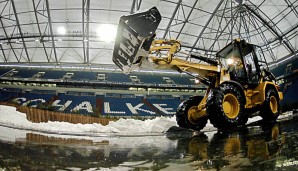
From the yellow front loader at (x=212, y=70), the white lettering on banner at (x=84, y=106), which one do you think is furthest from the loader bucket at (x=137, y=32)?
the white lettering on banner at (x=84, y=106)

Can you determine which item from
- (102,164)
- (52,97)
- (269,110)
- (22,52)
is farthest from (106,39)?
(102,164)

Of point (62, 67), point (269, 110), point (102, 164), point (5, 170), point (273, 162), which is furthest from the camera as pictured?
point (62, 67)

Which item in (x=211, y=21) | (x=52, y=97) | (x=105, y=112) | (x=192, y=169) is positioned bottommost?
(x=192, y=169)

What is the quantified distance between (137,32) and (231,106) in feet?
10.9

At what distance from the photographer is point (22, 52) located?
82.3 feet

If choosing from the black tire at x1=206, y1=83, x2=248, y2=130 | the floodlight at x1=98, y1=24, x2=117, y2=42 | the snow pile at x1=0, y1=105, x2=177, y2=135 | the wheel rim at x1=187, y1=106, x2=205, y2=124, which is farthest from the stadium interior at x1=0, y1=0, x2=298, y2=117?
the black tire at x1=206, y1=83, x2=248, y2=130

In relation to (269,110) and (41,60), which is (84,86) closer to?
(41,60)

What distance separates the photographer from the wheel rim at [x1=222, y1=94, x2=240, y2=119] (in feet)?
20.6

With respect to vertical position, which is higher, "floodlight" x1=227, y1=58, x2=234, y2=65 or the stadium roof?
the stadium roof

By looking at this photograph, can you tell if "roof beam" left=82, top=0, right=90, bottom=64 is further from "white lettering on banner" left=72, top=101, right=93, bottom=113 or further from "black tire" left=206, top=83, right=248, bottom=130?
"black tire" left=206, top=83, right=248, bottom=130

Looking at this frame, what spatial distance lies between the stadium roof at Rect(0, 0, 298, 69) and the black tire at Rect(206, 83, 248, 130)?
1407 centimetres

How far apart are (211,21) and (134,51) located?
61.4ft

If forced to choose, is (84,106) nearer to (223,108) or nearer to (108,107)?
(108,107)

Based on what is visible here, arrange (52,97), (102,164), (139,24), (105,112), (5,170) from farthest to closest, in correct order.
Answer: (52,97)
(105,112)
(139,24)
(102,164)
(5,170)
